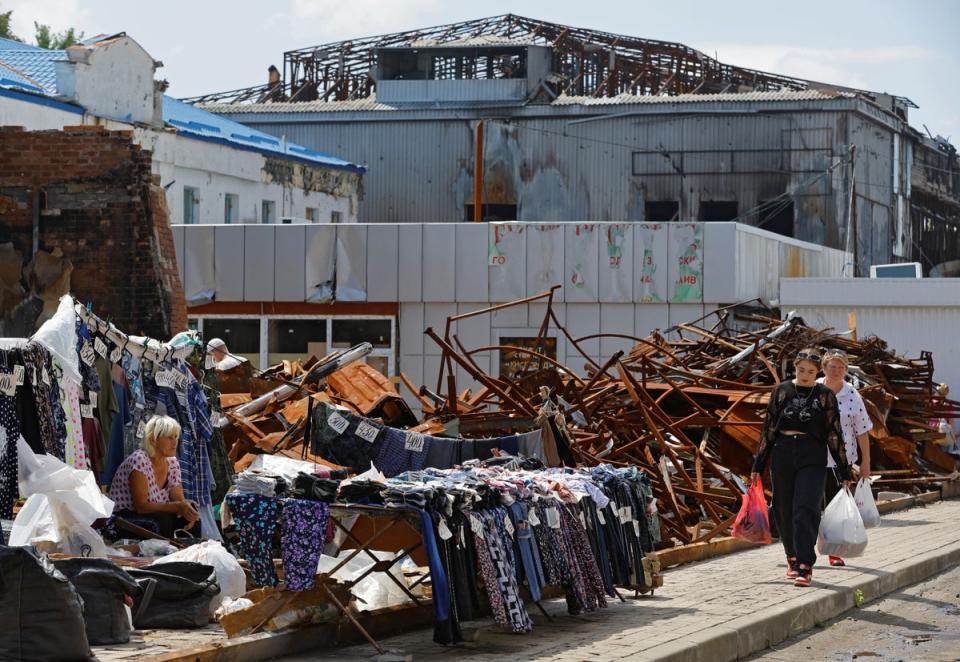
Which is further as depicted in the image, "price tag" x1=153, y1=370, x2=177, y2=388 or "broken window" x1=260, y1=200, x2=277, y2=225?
"broken window" x1=260, y1=200, x2=277, y2=225

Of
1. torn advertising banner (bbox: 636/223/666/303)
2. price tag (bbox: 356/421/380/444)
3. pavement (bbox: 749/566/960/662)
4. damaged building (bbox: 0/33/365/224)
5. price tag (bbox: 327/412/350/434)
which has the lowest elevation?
pavement (bbox: 749/566/960/662)

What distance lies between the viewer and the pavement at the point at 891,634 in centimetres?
1014

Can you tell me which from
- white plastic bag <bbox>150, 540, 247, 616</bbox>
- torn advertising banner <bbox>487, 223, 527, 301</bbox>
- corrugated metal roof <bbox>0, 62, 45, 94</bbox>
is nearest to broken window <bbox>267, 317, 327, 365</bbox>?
torn advertising banner <bbox>487, 223, 527, 301</bbox>

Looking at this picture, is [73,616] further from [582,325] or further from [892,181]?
[892,181]

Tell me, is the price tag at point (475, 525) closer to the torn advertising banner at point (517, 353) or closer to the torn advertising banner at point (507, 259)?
the torn advertising banner at point (517, 353)

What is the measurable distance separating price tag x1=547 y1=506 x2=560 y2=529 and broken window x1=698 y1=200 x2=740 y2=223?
38494mm

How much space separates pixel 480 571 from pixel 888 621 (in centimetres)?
384

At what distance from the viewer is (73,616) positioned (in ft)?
26.7

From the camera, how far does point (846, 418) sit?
539 inches

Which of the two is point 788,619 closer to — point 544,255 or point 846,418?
point 846,418

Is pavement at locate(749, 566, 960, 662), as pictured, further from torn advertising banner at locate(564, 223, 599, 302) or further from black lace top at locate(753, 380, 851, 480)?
torn advertising banner at locate(564, 223, 599, 302)

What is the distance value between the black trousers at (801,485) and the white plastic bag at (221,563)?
4.35 m

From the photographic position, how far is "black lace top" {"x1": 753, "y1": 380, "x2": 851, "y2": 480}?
12.2m

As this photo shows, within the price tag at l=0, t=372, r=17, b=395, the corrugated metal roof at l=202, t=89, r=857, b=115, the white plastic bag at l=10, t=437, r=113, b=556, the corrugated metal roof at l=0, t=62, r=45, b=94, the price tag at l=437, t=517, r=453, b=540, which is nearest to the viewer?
the price tag at l=437, t=517, r=453, b=540
